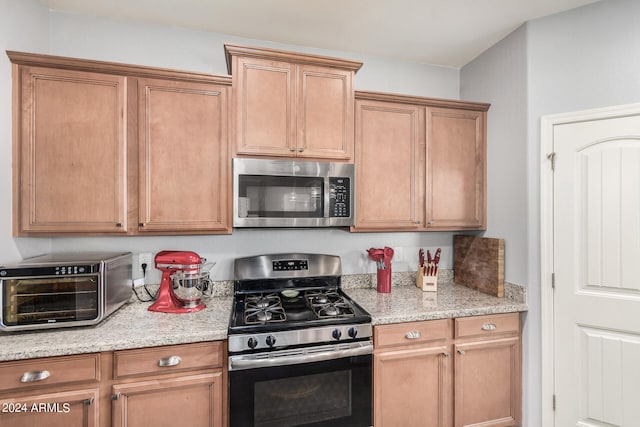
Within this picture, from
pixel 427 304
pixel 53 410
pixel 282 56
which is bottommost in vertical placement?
pixel 53 410

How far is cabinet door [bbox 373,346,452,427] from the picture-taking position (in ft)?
5.84

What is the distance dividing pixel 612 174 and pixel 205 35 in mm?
2770

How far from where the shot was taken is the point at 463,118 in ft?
7.70

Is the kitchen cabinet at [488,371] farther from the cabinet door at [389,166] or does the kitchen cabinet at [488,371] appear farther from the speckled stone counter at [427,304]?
the cabinet door at [389,166]

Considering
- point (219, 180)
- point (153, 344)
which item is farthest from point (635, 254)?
point (153, 344)

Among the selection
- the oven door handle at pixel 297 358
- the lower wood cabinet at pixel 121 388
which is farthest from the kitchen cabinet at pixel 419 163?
the lower wood cabinet at pixel 121 388

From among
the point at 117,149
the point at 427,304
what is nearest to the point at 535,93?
the point at 427,304

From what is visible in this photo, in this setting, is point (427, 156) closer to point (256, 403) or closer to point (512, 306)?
point (512, 306)

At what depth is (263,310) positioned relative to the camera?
5.74 ft

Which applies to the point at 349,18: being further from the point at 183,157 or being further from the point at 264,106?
the point at 183,157

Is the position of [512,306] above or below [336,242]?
below

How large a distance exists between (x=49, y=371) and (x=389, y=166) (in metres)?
2.16

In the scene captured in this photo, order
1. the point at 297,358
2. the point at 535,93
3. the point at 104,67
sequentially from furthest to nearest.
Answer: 1. the point at 535,93
2. the point at 104,67
3. the point at 297,358

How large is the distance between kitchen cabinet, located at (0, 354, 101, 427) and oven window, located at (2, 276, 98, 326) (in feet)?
0.75
